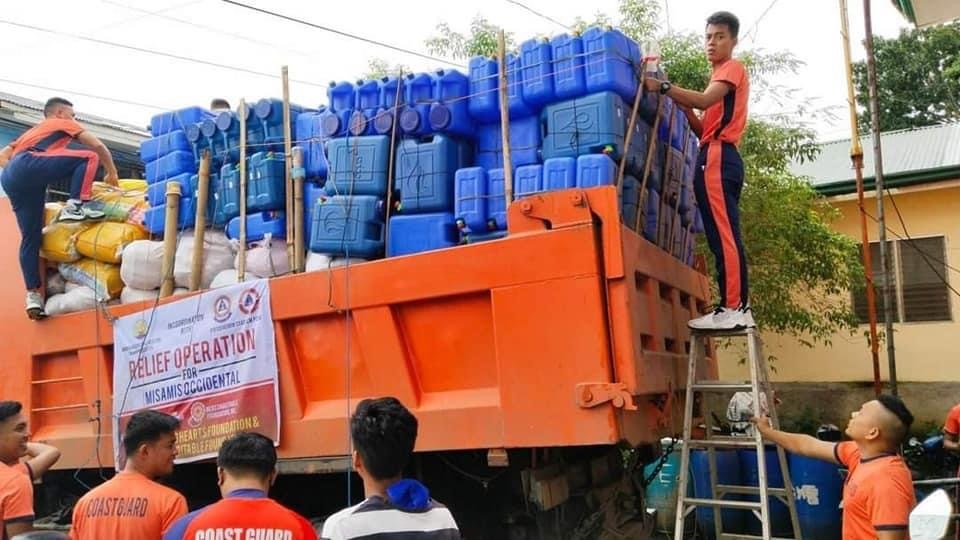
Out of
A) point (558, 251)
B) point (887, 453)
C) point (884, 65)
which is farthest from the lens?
point (884, 65)

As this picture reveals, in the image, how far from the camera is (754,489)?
3834 millimetres

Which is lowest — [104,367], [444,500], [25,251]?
[444,500]

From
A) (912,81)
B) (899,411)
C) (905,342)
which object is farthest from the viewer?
(912,81)

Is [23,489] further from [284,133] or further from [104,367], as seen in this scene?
[284,133]

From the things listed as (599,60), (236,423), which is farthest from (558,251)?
(236,423)

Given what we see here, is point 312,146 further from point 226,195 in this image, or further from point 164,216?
point 164,216

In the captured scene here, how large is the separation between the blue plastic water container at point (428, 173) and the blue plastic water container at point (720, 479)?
103 inches

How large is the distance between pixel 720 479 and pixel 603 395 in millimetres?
2760

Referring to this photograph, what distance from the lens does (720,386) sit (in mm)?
3742

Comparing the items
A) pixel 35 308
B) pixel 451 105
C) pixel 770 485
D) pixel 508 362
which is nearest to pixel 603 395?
pixel 508 362

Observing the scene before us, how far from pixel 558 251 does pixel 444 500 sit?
4.76ft

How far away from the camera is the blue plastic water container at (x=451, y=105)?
4066 mm

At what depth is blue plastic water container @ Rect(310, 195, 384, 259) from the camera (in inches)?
159

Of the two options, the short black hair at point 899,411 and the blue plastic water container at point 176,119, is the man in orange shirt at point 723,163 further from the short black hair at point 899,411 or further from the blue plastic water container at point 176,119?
the blue plastic water container at point 176,119
